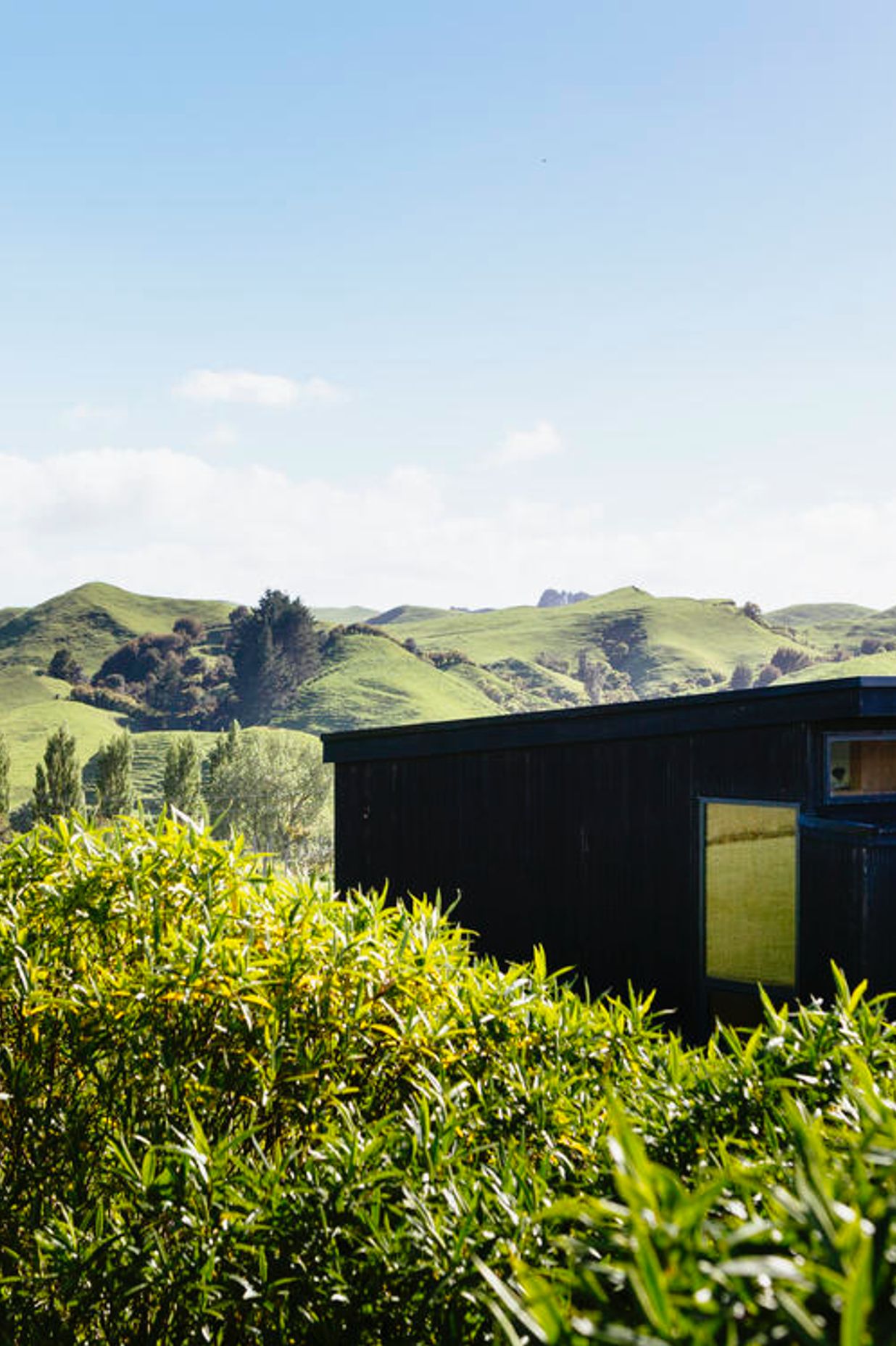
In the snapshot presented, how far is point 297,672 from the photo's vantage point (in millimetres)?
113812

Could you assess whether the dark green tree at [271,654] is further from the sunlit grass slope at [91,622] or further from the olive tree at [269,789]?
the olive tree at [269,789]

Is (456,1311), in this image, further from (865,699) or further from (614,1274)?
(865,699)

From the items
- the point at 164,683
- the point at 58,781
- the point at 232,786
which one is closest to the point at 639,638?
the point at 164,683

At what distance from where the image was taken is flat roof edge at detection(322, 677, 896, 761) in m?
7.25

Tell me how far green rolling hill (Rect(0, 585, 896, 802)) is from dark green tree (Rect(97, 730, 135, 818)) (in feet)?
96.6

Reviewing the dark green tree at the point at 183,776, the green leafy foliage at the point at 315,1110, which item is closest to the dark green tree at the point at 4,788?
the dark green tree at the point at 183,776

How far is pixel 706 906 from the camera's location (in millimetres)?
8211

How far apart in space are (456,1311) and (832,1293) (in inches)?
53.0

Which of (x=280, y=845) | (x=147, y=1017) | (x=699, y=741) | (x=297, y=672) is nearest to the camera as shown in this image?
(x=147, y=1017)

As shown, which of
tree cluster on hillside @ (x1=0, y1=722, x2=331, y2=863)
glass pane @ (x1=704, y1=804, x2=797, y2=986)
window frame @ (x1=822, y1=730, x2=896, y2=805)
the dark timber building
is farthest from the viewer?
tree cluster on hillside @ (x1=0, y1=722, x2=331, y2=863)

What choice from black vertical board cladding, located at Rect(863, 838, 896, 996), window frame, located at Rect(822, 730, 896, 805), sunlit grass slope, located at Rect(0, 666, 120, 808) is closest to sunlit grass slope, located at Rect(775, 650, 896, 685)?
sunlit grass slope, located at Rect(0, 666, 120, 808)

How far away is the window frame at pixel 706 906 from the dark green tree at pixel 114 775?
144 ft

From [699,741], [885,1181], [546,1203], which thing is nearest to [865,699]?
[699,741]

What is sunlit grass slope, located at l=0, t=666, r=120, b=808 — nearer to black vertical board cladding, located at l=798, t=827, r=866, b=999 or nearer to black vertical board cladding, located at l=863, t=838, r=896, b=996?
black vertical board cladding, located at l=798, t=827, r=866, b=999
